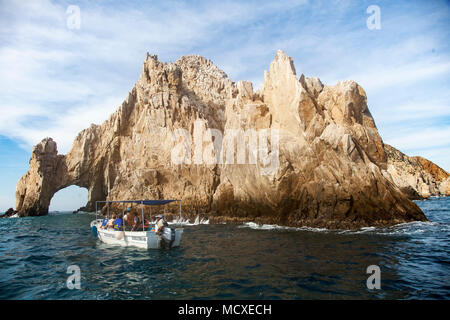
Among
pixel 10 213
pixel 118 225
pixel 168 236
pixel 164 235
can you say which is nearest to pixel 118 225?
pixel 118 225

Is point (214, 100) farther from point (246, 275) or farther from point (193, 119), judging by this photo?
point (246, 275)

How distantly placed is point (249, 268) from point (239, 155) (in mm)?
21179

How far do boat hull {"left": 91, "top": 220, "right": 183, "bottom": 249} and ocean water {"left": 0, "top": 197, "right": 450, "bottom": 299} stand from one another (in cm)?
64

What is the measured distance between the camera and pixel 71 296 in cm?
890

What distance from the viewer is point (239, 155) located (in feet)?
105

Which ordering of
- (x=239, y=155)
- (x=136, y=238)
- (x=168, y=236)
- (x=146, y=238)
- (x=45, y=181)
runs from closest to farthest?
(x=168, y=236)
(x=146, y=238)
(x=136, y=238)
(x=239, y=155)
(x=45, y=181)

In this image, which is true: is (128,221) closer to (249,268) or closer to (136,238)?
(136,238)

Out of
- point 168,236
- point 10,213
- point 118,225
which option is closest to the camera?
point 168,236

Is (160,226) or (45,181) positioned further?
(45,181)

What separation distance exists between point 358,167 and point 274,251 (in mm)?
13111

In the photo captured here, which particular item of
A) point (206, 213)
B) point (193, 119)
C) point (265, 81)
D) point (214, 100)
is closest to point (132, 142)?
point (193, 119)

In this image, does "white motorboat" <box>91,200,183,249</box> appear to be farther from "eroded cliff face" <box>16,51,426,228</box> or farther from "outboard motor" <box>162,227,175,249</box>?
"eroded cliff face" <box>16,51,426,228</box>

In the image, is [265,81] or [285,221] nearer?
[285,221]

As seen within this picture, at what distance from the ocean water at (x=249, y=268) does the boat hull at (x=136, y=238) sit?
0.64 meters
